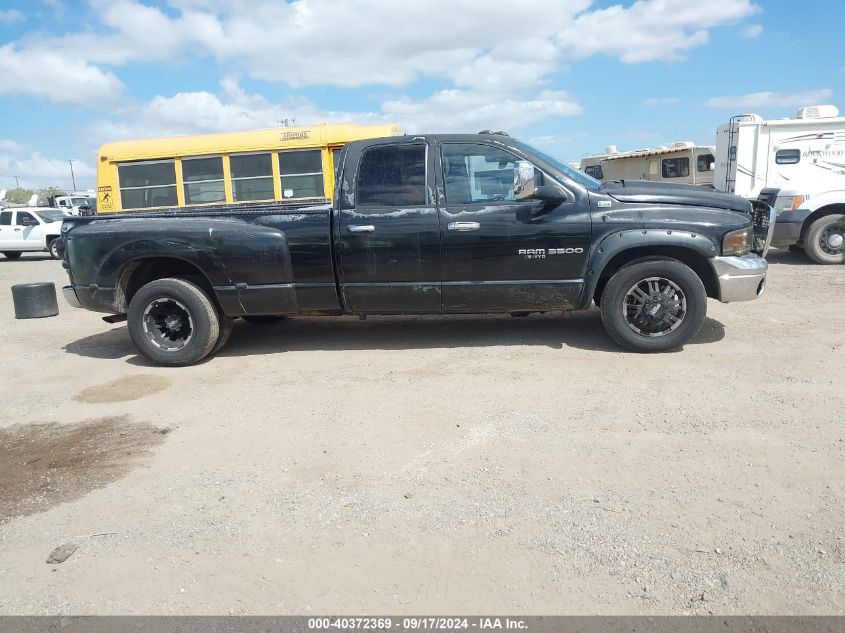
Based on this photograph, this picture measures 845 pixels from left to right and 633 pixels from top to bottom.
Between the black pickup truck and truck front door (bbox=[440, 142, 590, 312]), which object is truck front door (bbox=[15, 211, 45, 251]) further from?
truck front door (bbox=[440, 142, 590, 312])

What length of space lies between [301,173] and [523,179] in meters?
6.68

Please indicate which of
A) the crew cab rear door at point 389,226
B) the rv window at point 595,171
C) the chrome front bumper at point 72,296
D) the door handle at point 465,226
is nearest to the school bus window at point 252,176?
the chrome front bumper at point 72,296

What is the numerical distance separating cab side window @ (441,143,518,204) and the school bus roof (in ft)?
18.9

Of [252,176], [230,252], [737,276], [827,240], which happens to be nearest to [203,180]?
[252,176]

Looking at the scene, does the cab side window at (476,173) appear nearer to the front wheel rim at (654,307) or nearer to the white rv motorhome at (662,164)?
the front wheel rim at (654,307)

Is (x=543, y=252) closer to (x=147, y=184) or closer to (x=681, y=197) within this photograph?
(x=681, y=197)

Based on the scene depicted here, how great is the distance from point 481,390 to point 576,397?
2.25 ft

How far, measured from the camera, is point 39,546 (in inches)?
121

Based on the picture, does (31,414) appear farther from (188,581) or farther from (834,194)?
(834,194)

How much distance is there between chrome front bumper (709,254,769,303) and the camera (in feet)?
17.9

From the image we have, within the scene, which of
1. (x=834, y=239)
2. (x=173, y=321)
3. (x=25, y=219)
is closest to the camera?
(x=173, y=321)

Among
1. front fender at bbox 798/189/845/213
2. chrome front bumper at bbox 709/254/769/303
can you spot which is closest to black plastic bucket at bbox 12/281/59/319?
chrome front bumper at bbox 709/254/769/303

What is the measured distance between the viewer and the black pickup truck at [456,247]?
5484 mm

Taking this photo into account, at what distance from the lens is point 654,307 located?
5492 mm
